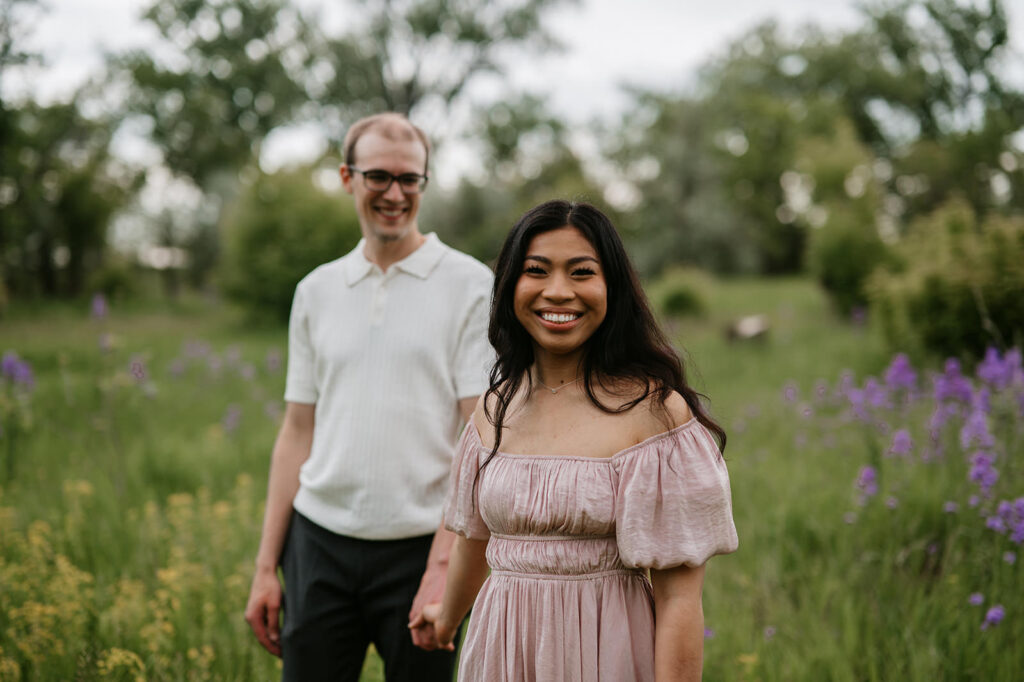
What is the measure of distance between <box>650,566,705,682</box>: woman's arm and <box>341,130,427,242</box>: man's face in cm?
127

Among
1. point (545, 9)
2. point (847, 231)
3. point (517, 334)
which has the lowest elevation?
point (517, 334)

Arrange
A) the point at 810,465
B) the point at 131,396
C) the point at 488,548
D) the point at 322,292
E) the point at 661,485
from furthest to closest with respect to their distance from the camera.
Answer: the point at 131,396 < the point at 810,465 < the point at 322,292 < the point at 488,548 < the point at 661,485

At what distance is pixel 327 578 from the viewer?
7.25 feet

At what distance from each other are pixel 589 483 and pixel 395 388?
0.82 meters

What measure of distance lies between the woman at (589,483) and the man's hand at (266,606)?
0.86m

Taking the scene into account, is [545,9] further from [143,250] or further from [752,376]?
[752,376]

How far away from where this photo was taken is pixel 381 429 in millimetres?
2201

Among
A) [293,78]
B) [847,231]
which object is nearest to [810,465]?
[847,231]

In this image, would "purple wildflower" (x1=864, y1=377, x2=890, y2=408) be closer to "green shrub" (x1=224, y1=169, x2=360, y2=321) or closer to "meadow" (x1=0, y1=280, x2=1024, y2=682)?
"meadow" (x1=0, y1=280, x2=1024, y2=682)

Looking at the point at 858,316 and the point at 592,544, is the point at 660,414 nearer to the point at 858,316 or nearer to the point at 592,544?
the point at 592,544

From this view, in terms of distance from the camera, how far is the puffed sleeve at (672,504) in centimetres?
150

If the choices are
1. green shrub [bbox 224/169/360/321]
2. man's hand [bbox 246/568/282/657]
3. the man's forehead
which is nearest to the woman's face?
the man's forehead

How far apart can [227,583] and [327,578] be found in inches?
69.2

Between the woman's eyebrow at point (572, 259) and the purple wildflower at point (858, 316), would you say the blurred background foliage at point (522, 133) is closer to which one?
the purple wildflower at point (858, 316)
